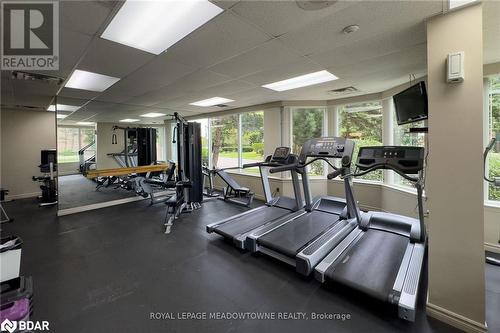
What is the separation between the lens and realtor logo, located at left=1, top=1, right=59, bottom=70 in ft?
5.69

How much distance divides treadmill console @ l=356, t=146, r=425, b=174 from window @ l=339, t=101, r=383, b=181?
1906 mm

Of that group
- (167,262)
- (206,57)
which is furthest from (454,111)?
(167,262)

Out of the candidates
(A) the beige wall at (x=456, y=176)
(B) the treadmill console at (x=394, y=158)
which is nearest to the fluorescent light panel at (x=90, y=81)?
(B) the treadmill console at (x=394, y=158)

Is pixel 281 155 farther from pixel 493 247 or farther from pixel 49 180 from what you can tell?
pixel 49 180

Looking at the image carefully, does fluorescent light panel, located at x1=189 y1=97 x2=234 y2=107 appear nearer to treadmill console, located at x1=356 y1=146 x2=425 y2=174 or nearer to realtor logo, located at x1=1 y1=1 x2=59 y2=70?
realtor logo, located at x1=1 y1=1 x2=59 y2=70

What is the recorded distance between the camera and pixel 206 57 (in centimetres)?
266

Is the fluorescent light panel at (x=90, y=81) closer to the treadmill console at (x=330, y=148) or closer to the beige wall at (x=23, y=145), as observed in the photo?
the treadmill console at (x=330, y=148)

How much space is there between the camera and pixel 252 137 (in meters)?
6.42

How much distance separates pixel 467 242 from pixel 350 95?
384cm

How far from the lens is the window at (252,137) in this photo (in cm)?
616

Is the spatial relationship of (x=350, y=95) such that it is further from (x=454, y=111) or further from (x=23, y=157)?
(x=23, y=157)

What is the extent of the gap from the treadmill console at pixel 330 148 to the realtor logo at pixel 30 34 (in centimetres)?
320

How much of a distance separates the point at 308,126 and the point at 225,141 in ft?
8.84

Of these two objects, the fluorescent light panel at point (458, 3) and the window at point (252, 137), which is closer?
the fluorescent light panel at point (458, 3)
